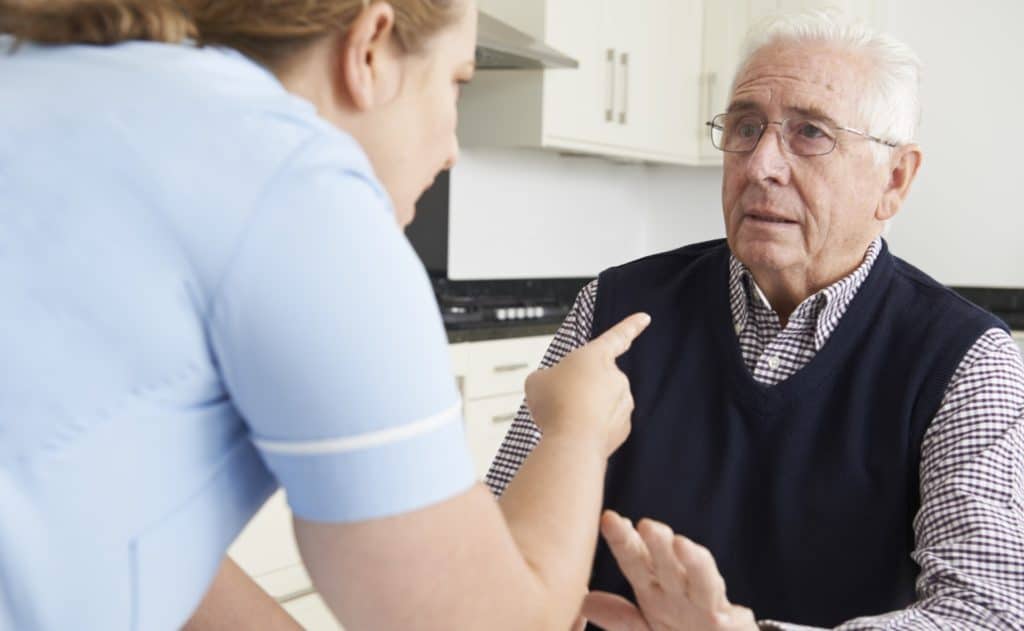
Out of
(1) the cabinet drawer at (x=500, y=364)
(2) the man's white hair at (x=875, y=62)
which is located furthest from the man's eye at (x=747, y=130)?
(1) the cabinet drawer at (x=500, y=364)

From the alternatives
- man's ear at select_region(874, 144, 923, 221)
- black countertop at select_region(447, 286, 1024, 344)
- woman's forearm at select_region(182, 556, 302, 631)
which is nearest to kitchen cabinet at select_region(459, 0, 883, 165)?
black countertop at select_region(447, 286, 1024, 344)

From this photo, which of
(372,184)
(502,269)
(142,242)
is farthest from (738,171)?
(502,269)

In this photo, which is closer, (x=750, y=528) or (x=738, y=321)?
(x=750, y=528)

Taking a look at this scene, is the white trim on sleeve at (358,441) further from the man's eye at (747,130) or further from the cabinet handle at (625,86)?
the cabinet handle at (625,86)

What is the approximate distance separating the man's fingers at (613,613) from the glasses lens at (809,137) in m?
0.77

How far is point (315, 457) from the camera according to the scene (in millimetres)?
643

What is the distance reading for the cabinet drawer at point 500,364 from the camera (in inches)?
133

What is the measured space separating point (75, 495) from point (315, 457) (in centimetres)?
13

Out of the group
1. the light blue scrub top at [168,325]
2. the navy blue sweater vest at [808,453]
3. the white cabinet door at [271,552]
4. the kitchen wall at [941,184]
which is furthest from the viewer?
the kitchen wall at [941,184]

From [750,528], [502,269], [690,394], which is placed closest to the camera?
[750,528]

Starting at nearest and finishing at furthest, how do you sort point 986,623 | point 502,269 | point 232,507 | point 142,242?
1. point 142,242
2. point 232,507
3. point 986,623
4. point 502,269

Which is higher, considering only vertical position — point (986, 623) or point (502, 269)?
point (986, 623)

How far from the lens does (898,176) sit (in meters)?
1.70

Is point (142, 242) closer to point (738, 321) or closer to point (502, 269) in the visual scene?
point (738, 321)
